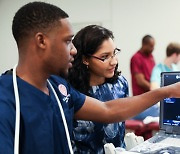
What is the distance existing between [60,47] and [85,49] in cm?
41

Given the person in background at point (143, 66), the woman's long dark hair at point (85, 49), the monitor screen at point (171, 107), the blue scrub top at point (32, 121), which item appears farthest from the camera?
the person in background at point (143, 66)

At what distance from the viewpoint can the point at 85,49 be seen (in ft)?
4.57

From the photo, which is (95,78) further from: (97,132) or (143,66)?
(143,66)

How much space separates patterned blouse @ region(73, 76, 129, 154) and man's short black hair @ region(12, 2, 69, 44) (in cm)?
49

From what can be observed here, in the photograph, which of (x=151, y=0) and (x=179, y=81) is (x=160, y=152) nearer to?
(x=179, y=81)

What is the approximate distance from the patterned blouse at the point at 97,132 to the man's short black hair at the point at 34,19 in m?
0.49

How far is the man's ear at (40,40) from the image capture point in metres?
0.96

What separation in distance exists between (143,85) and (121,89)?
6.66 feet

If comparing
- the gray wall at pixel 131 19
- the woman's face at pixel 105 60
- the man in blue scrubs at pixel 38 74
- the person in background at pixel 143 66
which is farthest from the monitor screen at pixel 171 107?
the gray wall at pixel 131 19

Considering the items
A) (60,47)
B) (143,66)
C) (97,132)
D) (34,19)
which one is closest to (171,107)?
(97,132)

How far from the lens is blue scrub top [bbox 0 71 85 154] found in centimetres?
88

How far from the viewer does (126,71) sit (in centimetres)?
436

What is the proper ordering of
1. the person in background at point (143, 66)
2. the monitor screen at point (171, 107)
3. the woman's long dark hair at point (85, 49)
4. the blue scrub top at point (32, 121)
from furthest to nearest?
the person in background at point (143, 66) → the woman's long dark hair at point (85, 49) → the monitor screen at point (171, 107) → the blue scrub top at point (32, 121)

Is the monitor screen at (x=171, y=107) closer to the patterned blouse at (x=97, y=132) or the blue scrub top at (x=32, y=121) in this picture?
the patterned blouse at (x=97, y=132)
